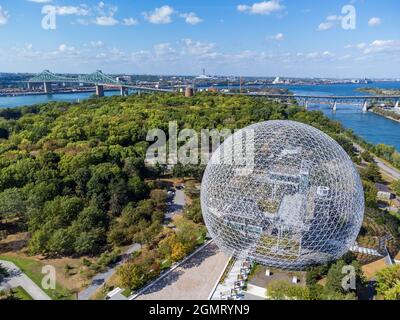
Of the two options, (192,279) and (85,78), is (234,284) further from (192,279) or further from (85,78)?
(85,78)

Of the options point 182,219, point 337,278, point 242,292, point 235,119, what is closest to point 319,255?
point 337,278

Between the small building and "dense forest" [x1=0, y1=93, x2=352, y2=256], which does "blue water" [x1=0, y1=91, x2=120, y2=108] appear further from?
the small building

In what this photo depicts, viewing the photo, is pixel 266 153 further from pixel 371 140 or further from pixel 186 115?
pixel 371 140

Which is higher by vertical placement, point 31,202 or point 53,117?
point 53,117

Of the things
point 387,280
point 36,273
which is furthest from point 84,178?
point 387,280

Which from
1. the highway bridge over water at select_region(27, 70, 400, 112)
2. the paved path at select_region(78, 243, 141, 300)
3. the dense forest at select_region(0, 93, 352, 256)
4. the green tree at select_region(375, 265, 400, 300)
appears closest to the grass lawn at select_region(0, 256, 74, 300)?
the paved path at select_region(78, 243, 141, 300)
